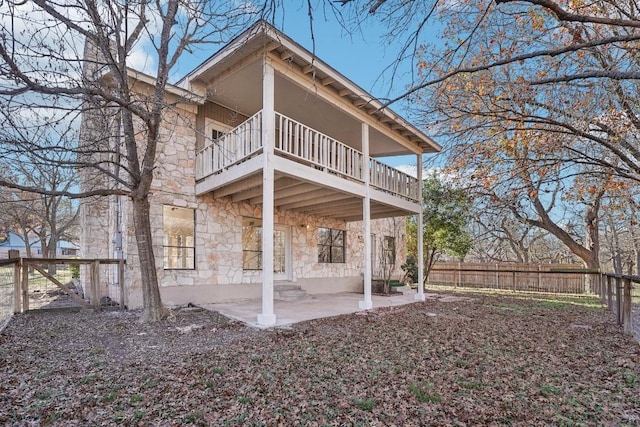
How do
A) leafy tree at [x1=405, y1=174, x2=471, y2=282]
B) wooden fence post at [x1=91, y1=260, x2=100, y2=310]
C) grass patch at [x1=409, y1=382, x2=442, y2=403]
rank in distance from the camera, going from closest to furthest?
1. grass patch at [x1=409, y1=382, x2=442, y2=403]
2. wooden fence post at [x1=91, y1=260, x2=100, y2=310]
3. leafy tree at [x1=405, y1=174, x2=471, y2=282]

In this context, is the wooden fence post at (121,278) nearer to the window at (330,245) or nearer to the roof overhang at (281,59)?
the roof overhang at (281,59)

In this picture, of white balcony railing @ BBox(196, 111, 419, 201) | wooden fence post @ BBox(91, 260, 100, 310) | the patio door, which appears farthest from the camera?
the patio door

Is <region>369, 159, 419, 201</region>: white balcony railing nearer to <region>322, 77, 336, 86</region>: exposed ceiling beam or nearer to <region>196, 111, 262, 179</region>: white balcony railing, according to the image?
<region>322, 77, 336, 86</region>: exposed ceiling beam

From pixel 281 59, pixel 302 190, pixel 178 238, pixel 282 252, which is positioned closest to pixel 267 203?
pixel 302 190

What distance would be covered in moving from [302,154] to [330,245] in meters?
5.41

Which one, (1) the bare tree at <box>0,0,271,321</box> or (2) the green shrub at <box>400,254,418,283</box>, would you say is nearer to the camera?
(1) the bare tree at <box>0,0,271,321</box>

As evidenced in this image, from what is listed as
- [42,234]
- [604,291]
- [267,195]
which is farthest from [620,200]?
[42,234]

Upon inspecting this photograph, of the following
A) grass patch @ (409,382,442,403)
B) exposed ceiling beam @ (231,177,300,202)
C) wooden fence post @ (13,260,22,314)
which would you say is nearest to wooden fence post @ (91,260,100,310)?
wooden fence post @ (13,260,22,314)

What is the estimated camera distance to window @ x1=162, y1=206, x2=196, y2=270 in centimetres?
796

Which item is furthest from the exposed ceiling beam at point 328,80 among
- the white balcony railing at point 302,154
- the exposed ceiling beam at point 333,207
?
the exposed ceiling beam at point 333,207

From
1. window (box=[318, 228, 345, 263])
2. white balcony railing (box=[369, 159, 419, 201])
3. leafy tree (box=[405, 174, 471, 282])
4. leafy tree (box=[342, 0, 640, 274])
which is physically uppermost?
leafy tree (box=[342, 0, 640, 274])

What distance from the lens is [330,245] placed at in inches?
473

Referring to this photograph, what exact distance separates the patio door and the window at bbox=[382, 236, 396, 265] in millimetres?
4890

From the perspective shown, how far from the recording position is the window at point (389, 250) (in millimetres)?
14320
